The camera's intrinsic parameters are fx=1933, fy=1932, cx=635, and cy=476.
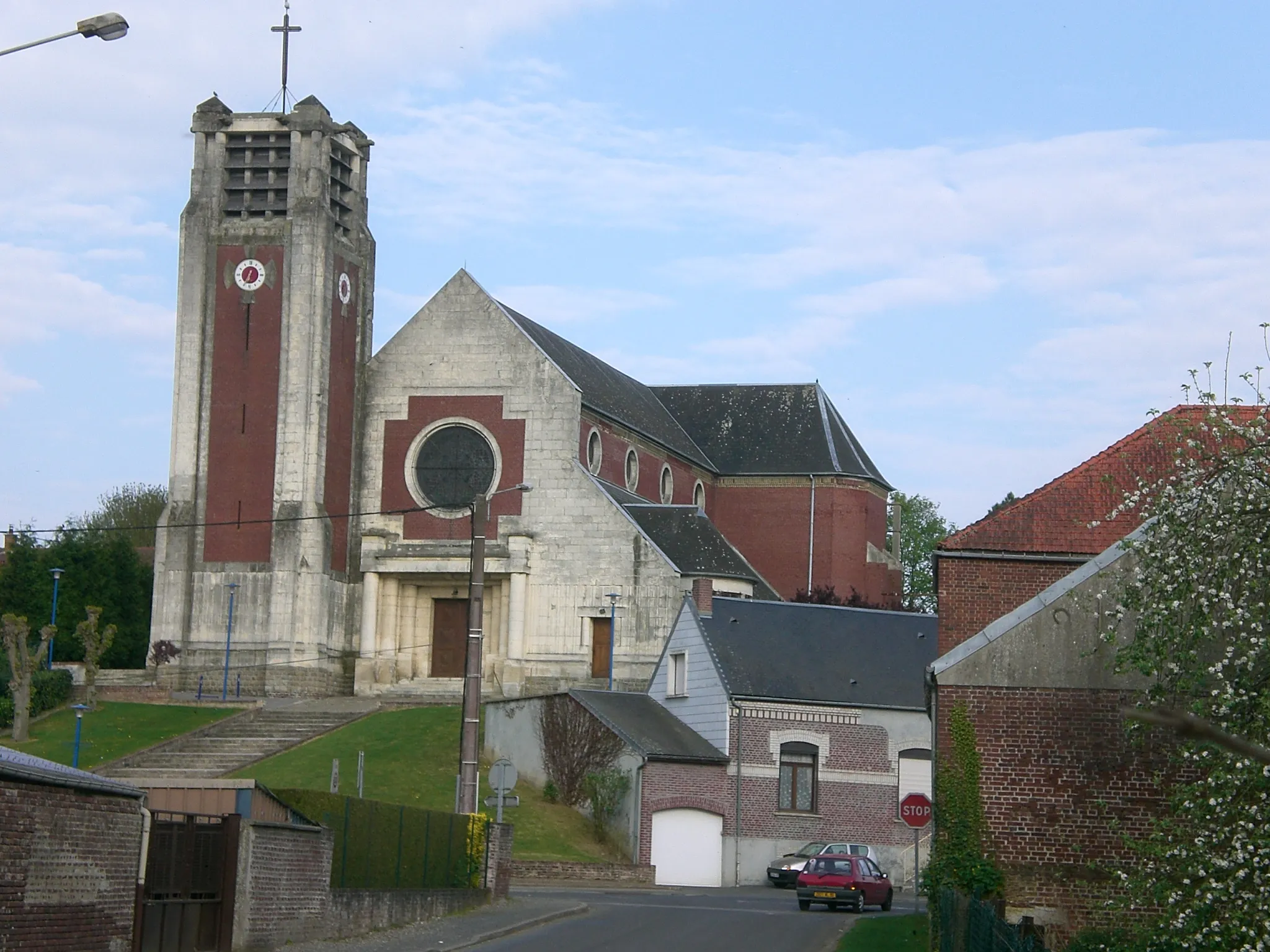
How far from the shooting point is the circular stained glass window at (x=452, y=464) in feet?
189

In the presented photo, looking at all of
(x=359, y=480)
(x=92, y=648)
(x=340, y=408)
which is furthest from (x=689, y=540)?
(x=92, y=648)

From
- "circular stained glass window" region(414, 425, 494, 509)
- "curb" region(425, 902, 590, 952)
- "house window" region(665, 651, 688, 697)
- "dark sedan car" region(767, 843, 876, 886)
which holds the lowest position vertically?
"dark sedan car" region(767, 843, 876, 886)

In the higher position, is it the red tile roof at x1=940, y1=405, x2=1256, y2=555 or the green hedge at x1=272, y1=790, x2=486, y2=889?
the red tile roof at x1=940, y1=405, x2=1256, y2=555

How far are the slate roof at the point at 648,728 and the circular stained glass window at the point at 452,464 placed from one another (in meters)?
13.4

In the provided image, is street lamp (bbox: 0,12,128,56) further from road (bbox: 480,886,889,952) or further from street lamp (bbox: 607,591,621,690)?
street lamp (bbox: 607,591,621,690)

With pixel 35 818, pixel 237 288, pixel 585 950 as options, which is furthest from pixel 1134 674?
pixel 237 288

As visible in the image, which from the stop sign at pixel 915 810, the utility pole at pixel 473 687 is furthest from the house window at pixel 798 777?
the utility pole at pixel 473 687

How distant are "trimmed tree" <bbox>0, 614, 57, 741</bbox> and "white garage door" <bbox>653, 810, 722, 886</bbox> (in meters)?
17.9

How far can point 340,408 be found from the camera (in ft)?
187

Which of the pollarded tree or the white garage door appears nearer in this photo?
the pollarded tree

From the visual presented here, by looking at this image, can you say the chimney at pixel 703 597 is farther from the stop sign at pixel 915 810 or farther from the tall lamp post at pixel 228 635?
the tall lamp post at pixel 228 635

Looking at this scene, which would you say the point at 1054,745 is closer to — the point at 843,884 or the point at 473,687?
the point at 473,687

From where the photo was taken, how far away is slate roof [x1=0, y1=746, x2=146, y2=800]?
15586 millimetres

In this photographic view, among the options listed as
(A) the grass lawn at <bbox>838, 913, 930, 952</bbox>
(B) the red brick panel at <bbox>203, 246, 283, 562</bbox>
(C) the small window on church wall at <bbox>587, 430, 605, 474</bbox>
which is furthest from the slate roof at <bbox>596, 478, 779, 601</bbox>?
(A) the grass lawn at <bbox>838, 913, 930, 952</bbox>
